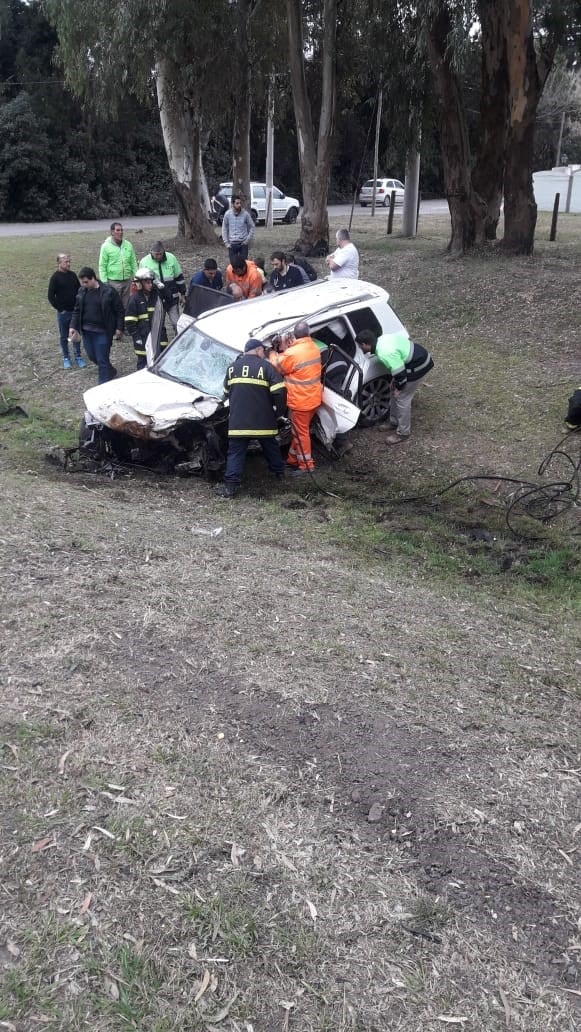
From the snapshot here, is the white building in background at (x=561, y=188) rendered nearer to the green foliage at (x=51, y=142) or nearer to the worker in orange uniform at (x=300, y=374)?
the green foliage at (x=51, y=142)

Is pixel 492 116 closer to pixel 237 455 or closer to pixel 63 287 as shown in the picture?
pixel 63 287

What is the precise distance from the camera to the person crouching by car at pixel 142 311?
11438 millimetres

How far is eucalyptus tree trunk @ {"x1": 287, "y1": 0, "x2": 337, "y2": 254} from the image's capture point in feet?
57.4

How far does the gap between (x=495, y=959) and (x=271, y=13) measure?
20725mm

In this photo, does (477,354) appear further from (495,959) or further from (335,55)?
(495,959)

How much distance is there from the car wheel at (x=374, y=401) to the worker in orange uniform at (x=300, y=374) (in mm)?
1459

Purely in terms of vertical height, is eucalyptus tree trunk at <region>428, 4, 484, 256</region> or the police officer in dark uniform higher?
eucalyptus tree trunk at <region>428, 4, 484, 256</region>

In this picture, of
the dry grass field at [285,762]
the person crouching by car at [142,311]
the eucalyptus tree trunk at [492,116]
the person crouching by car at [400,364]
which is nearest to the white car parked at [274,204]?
the eucalyptus tree trunk at [492,116]

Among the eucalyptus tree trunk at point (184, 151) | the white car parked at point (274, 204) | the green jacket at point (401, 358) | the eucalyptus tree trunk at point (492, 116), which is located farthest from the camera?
the white car parked at point (274, 204)

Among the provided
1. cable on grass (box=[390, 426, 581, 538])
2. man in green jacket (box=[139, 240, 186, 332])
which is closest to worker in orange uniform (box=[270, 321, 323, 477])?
cable on grass (box=[390, 426, 581, 538])

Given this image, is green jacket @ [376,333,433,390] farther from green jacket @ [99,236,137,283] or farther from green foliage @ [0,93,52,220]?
green foliage @ [0,93,52,220]

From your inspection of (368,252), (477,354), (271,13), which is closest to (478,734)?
(477,354)

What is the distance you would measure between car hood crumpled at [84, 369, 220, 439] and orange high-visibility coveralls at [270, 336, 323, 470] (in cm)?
76

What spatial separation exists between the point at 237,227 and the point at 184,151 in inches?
262
